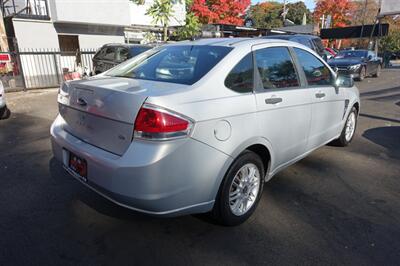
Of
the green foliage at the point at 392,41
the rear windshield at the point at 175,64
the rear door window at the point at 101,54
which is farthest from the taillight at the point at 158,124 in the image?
the green foliage at the point at 392,41

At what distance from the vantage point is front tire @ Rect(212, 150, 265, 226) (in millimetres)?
2783

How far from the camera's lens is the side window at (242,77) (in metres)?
2.80

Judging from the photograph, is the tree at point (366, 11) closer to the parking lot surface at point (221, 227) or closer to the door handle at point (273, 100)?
the parking lot surface at point (221, 227)

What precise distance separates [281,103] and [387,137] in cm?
378

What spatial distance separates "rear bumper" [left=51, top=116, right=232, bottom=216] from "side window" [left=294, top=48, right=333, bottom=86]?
70.1 inches

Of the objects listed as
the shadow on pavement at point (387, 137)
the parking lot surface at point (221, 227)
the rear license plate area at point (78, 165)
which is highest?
the rear license plate area at point (78, 165)

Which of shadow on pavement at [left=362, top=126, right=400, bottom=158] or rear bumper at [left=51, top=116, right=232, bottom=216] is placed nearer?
rear bumper at [left=51, top=116, right=232, bottom=216]

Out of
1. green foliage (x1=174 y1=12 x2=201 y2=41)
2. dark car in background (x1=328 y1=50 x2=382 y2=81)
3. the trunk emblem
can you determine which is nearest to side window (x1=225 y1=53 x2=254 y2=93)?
the trunk emblem

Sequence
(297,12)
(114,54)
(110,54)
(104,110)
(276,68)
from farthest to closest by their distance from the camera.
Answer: (297,12) → (110,54) → (114,54) → (276,68) → (104,110)

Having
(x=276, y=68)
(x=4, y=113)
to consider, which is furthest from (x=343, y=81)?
(x=4, y=113)

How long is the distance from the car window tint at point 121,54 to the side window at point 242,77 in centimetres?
846

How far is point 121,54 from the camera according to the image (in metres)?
11.0

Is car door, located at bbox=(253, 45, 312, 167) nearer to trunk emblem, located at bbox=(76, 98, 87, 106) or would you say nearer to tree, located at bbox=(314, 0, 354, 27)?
trunk emblem, located at bbox=(76, 98, 87, 106)

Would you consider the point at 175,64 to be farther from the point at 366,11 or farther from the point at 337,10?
the point at 366,11
